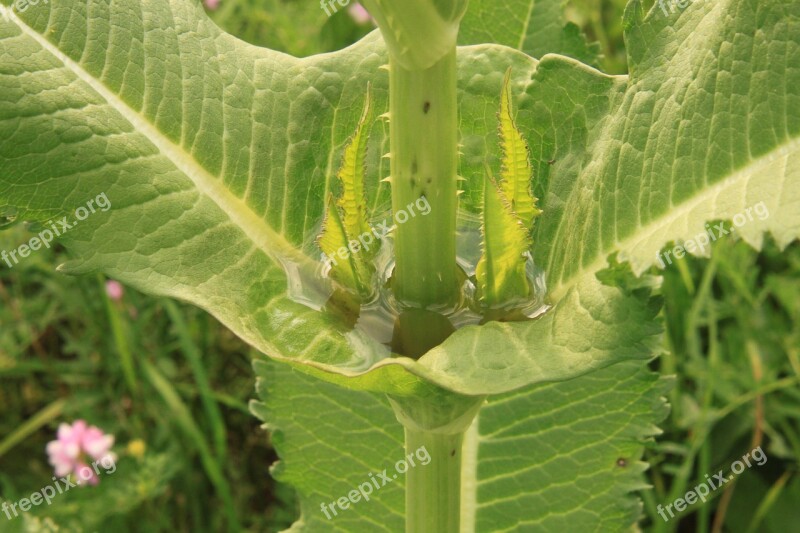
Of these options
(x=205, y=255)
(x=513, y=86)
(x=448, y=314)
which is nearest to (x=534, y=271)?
(x=448, y=314)

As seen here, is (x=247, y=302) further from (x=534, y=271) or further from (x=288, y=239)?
(x=534, y=271)

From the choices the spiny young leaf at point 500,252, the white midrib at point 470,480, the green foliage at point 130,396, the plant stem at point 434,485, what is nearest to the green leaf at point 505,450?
the white midrib at point 470,480

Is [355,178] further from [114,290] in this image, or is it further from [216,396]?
[114,290]

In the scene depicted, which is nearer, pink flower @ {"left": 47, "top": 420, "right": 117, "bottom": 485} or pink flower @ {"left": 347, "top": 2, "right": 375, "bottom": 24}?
pink flower @ {"left": 47, "top": 420, "right": 117, "bottom": 485}

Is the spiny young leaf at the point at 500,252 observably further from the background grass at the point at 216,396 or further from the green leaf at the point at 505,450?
the background grass at the point at 216,396

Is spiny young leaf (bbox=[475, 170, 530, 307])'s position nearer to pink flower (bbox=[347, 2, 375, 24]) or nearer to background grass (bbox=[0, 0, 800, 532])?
background grass (bbox=[0, 0, 800, 532])

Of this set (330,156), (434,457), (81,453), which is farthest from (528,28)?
(81,453)

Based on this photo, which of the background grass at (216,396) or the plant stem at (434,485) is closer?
the plant stem at (434,485)

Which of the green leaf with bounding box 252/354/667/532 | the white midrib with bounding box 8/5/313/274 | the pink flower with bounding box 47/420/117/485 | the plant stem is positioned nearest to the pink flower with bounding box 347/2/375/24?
the pink flower with bounding box 47/420/117/485
